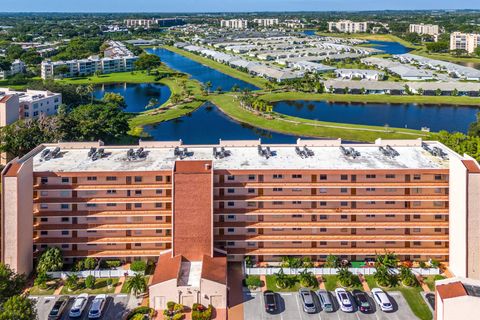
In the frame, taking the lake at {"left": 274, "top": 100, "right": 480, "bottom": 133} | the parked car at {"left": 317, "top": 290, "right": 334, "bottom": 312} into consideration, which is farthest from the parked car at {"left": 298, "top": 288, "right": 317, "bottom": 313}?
the lake at {"left": 274, "top": 100, "right": 480, "bottom": 133}

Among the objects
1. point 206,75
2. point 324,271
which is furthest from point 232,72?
point 324,271

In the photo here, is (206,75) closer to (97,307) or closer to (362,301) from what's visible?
(97,307)

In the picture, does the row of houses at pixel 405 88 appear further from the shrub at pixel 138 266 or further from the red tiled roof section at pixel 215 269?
the shrub at pixel 138 266

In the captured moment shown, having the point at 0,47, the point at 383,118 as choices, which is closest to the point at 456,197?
the point at 383,118

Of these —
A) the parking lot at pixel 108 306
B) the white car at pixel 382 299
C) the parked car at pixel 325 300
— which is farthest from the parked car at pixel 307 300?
the parking lot at pixel 108 306

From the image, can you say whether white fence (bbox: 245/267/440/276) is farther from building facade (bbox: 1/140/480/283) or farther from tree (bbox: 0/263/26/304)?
tree (bbox: 0/263/26/304)

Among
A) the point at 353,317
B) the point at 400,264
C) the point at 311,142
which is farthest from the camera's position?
the point at 311,142

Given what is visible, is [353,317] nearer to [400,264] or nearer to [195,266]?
[400,264]
